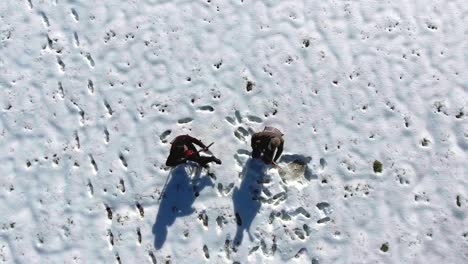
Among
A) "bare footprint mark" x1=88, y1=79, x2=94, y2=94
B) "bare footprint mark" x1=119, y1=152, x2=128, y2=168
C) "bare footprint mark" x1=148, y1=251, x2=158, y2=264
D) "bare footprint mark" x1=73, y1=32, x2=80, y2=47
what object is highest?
"bare footprint mark" x1=73, y1=32, x2=80, y2=47

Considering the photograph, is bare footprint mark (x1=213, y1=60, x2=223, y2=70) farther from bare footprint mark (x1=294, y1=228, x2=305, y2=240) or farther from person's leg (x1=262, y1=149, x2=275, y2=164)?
bare footprint mark (x1=294, y1=228, x2=305, y2=240)

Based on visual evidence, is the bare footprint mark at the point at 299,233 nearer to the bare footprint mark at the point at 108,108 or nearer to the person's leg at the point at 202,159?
the person's leg at the point at 202,159

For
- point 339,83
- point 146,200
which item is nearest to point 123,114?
point 146,200

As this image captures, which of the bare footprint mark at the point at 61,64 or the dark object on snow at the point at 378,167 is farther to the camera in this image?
the bare footprint mark at the point at 61,64

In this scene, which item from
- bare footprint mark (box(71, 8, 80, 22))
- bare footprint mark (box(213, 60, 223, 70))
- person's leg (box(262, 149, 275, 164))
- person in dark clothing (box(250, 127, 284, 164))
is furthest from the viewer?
bare footprint mark (box(71, 8, 80, 22))

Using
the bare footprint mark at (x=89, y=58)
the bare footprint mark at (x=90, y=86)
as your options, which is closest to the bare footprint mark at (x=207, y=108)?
the bare footprint mark at (x=90, y=86)

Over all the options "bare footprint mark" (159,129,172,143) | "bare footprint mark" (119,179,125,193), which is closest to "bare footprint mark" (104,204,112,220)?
"bare footprint mark" (119,179,125,193)
